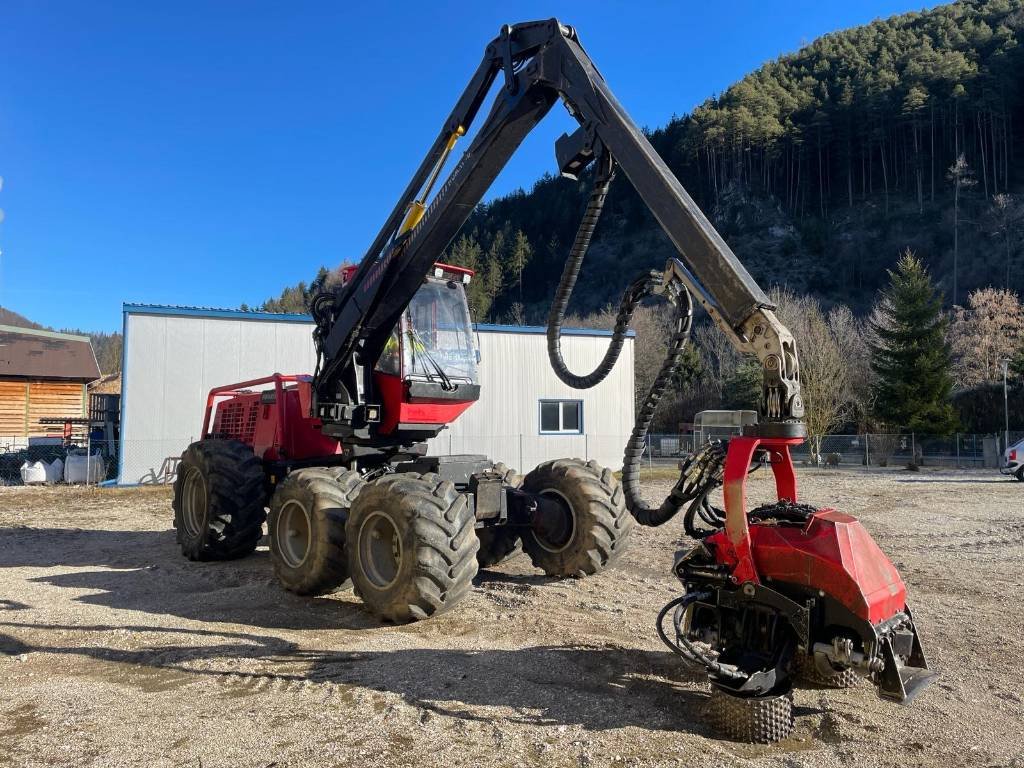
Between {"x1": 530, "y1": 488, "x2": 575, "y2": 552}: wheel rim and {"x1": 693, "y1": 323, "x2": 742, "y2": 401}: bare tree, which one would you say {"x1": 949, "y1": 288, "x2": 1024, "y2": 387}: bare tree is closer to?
{"x1": 693, "y1": 323, "x2": 742, "y2": 401}: bare tree

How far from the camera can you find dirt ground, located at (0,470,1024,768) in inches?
148

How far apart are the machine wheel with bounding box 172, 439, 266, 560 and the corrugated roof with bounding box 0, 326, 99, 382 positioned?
25401 mm

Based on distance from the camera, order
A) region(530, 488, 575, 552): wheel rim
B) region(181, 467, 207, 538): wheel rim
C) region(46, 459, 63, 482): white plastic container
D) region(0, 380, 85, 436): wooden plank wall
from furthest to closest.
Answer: region(0, 380, 85, 436): wooden plank wall → region(46, 459, 63, 482): white plastic container → region(181, 467, 207, 538): wheel rim → region(530, 488, 575, 552): wheel rim

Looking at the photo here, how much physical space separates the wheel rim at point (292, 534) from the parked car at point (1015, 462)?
2258cm

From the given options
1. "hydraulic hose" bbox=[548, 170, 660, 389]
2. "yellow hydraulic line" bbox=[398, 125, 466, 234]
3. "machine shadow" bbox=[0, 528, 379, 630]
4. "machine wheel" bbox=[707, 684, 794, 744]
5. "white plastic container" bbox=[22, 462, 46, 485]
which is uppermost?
"yellow hydraulic line" bbox=[398, 125, 466, 234]

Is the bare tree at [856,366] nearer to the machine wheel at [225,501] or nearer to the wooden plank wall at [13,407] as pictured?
the machine wheel at [225,501]

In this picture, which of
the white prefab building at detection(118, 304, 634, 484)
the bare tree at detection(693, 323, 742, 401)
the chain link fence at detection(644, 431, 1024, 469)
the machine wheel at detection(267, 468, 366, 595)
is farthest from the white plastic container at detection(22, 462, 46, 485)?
the bare tree at detection(693, 323, 742, 401)

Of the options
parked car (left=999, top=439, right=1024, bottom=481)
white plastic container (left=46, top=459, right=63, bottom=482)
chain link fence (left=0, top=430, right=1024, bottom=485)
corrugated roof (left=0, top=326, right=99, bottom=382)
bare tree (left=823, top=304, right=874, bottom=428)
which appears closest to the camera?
chain link fence (left=0, top=430, right=1024, bottom=485)

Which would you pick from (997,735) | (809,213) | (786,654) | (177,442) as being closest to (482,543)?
(786,654)

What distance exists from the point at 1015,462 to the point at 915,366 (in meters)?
11.4

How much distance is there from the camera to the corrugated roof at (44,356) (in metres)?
29.5

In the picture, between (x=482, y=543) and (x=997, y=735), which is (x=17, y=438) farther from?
(x=997, y=735)

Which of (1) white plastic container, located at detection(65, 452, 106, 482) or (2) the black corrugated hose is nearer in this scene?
(2) the black corrugated hose

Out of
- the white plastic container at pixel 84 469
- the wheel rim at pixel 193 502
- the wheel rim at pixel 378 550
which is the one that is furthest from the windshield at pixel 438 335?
the white plastic container at pixel 84 469
